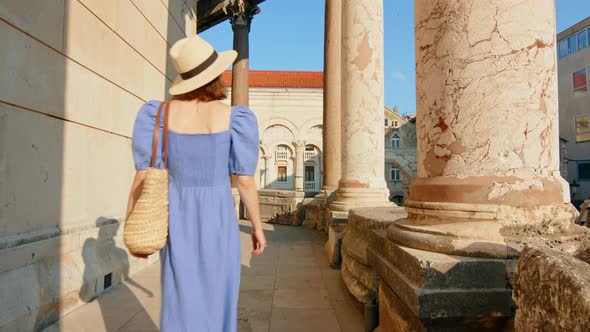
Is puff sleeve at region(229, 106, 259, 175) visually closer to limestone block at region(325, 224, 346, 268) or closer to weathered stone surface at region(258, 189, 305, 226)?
limestone block at region(325, 224, 346, 268)

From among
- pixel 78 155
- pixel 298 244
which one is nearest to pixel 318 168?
pixel 298 244

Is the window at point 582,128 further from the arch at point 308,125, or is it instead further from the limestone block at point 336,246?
the limestone block at point 336,246

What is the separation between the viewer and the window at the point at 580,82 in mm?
31016

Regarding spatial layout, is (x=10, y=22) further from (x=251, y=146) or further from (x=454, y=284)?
(x=454, y=284)

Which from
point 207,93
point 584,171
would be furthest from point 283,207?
point 584,171

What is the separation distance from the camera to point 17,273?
2.77m

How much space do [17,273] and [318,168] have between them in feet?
123

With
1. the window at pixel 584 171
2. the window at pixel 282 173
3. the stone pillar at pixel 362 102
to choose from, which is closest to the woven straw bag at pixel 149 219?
the stone pillar at pixel 362 102

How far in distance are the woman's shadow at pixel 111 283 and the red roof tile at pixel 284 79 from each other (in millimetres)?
33926

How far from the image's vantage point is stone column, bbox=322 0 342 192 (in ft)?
29.5

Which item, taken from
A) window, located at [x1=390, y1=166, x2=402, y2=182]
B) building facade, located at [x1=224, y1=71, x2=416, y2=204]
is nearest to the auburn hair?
building facade, located at [x1=224, y1=71, x2=416, y2=204]

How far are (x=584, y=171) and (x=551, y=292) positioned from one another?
128 feet

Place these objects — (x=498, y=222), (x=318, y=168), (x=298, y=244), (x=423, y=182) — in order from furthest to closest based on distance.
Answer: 1. (x=318, y=168)
2. (x=298, y=244)
3. (x=423, y=182)
4. (x=498, y=222)

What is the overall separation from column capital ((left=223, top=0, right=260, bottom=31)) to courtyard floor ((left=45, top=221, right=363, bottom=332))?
29.8 ft
